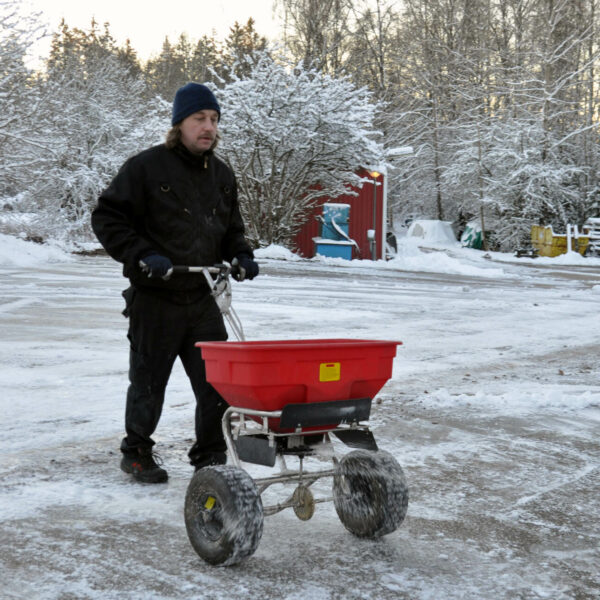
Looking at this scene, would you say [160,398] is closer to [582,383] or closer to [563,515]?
[563,515]

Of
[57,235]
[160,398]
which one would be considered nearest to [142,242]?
[160,398]

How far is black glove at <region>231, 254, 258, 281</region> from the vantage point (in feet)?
12.8

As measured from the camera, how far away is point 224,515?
9.90 feet

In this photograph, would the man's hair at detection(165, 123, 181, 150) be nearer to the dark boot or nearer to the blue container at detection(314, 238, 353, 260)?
the dark boot

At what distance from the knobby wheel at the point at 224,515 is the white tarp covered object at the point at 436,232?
121ft

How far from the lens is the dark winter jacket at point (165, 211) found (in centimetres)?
390

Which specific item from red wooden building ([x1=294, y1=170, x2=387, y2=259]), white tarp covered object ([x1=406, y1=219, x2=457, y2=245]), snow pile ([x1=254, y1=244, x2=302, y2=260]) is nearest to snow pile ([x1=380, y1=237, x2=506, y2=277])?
red wooden building ([x1=294, y1=170, x2=387, y2=259])

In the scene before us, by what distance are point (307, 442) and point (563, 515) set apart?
4.13 ft

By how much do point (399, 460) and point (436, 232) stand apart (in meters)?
36.0

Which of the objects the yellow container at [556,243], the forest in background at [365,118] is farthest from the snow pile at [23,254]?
the yellow container at [556,243]

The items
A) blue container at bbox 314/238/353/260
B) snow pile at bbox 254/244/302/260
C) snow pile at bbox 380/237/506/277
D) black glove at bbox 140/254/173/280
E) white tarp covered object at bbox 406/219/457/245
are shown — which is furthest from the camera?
white tarp covered object at bbox 406/219/457/245

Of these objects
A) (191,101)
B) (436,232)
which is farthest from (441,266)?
(191,101)

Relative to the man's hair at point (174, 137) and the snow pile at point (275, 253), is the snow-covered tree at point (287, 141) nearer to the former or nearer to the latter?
the snow pile at point (275, 253)

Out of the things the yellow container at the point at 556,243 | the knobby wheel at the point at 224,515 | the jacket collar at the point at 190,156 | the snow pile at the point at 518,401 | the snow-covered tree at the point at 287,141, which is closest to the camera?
the knobby wheel at the point at 224,515
